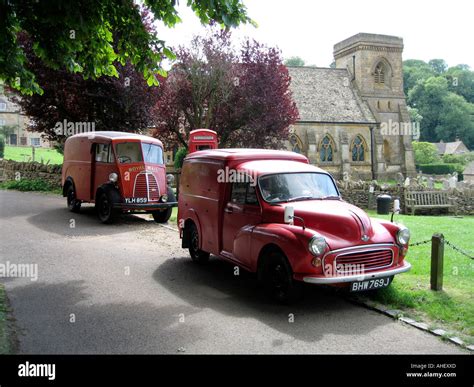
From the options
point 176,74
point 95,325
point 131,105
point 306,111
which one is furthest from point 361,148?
point 95,325

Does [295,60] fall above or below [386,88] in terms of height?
above

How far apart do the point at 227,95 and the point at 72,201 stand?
12285 mm

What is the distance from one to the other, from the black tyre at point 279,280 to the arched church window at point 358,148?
128 feet

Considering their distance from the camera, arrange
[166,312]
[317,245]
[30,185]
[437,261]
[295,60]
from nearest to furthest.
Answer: [317,245] < [166,312] < [437,261] < [30,185] < [295,60]

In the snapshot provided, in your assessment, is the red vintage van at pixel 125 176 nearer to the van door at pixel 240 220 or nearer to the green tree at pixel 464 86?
the van door at pixel 240 220

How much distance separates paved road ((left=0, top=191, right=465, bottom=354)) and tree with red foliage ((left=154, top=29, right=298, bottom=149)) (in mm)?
16569

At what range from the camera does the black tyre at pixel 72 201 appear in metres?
16.1

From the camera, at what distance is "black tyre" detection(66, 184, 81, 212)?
16.1 metres

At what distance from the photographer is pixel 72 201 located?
642 inches

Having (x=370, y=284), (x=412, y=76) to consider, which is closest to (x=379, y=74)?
(x=370, y=284)

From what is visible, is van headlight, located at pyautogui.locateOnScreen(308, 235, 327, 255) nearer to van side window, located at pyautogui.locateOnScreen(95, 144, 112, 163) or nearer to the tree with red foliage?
van side window, located at pyautogui.locateOnScreen(95, 144, 112, 163)

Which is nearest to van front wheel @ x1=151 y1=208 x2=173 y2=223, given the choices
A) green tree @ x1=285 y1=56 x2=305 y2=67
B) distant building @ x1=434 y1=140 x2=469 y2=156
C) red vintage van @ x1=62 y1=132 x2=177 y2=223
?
red vintage van @ x1=62 y1=132 x2=177 y2=223

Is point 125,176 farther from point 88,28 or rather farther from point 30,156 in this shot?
point 30,156
